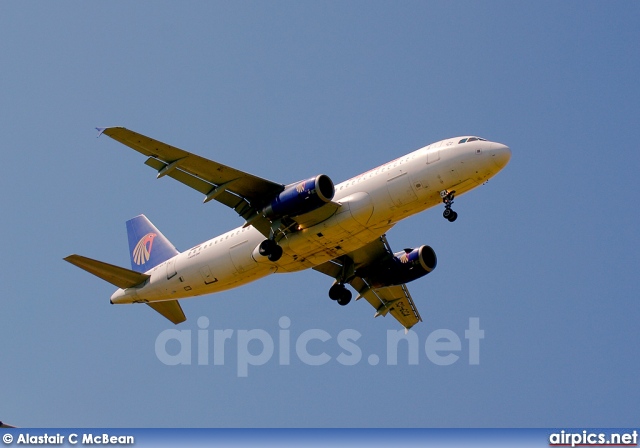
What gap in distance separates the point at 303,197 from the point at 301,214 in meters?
1.01

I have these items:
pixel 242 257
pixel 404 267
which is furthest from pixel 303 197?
pixel 404 267

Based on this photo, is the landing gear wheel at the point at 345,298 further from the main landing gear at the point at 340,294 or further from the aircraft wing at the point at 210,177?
the aircraft wing at the point at 210,177

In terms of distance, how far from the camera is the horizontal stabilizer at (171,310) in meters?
50.3

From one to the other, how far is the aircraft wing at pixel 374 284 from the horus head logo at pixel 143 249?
344 inches

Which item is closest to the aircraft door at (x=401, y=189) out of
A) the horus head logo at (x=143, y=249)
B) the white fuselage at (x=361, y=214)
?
the white fuselage at (x=361, y=214)

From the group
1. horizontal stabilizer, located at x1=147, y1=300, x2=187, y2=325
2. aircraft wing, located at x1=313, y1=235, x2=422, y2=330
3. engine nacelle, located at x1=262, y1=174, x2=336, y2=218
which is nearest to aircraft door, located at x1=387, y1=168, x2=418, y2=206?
engine nacelle, located at x1=262, y1=174, x2=336, y2=218

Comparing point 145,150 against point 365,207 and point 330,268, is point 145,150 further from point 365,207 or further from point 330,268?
point 330,268

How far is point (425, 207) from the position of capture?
4203 centimetres

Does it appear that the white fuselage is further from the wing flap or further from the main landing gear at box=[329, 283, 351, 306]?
the main landing gear at box=[329, 283, 351, 306]

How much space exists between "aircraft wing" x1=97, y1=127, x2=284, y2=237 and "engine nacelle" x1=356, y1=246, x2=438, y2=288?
7934mm

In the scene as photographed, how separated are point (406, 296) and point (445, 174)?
1395 cm

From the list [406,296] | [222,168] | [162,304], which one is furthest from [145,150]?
[406,296]

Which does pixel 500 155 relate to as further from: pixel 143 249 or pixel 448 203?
pixel 143 249

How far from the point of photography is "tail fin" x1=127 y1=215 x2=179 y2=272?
166ft
